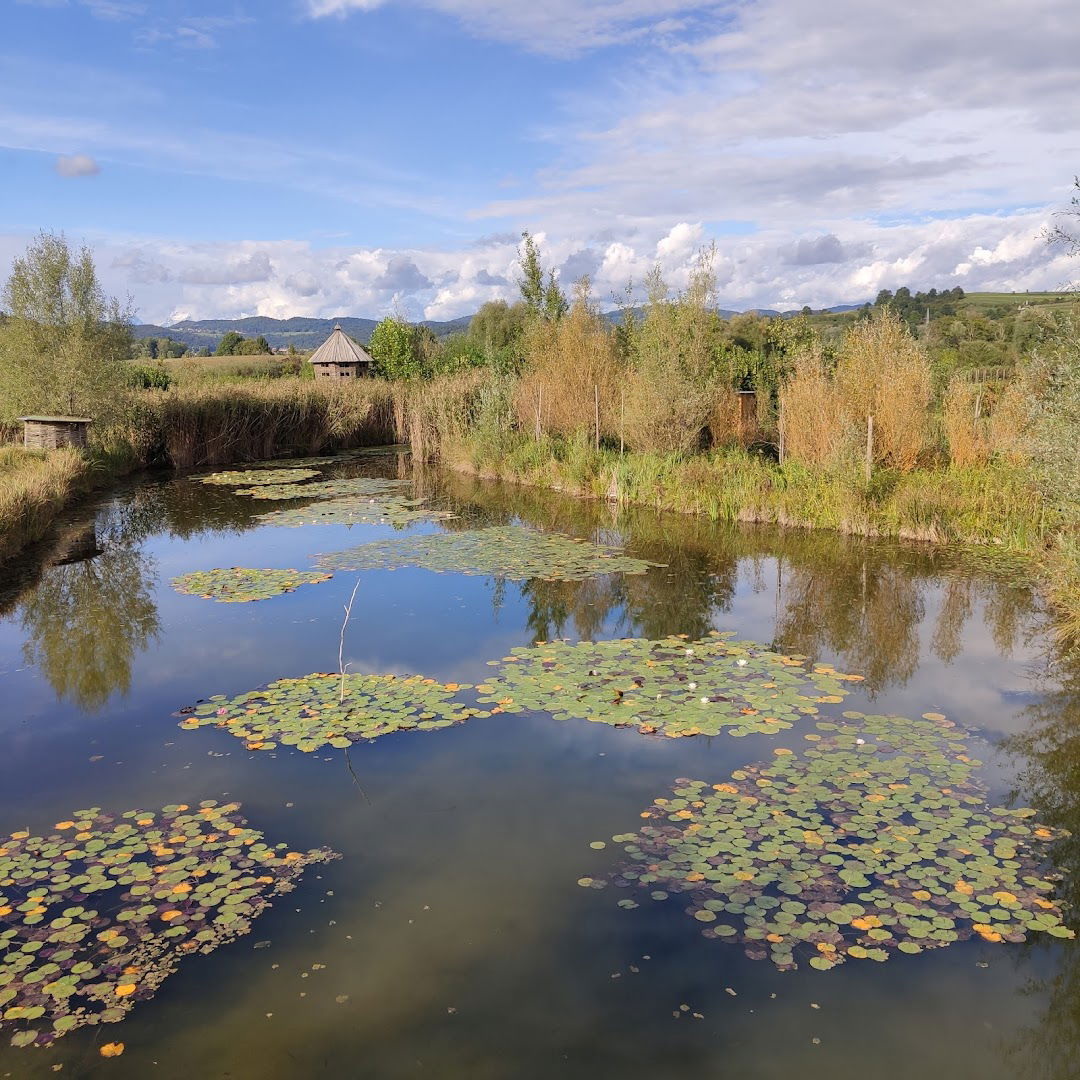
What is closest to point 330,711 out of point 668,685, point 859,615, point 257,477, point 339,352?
point 668,685

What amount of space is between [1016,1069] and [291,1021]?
2.62 meters

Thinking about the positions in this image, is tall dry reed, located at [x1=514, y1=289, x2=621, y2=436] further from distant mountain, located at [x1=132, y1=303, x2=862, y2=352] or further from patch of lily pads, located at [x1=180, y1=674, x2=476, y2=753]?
distant mountain, located at [x1=132, y1=303, x2=862, y2=352]

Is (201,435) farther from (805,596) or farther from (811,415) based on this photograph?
(805,596)

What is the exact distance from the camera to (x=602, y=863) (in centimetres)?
420

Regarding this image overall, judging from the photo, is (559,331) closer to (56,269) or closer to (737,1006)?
(56,269)

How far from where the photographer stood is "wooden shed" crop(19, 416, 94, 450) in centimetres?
1557

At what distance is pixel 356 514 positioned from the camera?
1379cm

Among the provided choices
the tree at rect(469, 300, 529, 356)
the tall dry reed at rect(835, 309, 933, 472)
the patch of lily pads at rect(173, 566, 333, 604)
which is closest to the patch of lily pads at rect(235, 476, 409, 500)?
the patch of lily pads at rect(173, 566, 333, 604)

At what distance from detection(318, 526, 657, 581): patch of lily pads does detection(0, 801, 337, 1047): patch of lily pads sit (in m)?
5.64


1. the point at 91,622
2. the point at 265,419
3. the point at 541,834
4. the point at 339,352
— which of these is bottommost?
the point at 541,834

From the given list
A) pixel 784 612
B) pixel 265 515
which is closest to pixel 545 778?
pixel 784 612

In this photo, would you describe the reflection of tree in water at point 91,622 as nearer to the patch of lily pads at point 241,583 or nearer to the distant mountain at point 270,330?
the patch of lily pads at point 241,583

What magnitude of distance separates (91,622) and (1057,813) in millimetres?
8057

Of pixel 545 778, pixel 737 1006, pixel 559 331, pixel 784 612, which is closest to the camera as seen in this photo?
pixel 737 1006
